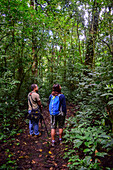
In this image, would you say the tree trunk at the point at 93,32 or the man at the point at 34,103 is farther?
the tree trunk at the point at 93,32

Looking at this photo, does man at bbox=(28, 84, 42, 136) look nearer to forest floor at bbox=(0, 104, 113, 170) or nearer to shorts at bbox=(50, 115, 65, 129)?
forest floor at bbox=(0, 104, 113, 170)

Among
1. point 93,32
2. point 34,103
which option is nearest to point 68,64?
point 93,32

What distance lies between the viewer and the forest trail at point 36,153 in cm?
322

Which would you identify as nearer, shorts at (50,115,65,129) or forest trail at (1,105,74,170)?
forest trail at (1,105,74,170)

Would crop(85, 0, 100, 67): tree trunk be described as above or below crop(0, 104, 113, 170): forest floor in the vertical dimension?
above

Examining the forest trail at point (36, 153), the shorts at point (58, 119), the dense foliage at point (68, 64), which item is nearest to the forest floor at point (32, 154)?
the forest trail at point (36, 153)

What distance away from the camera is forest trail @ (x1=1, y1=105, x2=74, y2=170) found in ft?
10.6

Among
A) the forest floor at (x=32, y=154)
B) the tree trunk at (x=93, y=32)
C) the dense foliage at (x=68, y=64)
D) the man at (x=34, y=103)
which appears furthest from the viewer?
the tree trunk at (x=93, y=32)

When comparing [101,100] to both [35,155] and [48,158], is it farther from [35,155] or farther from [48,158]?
[35,155]

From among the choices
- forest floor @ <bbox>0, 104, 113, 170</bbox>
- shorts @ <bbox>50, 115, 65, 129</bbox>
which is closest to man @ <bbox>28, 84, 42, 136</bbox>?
forest floor @ <bbox>0, 104, 113, 170</bbox>

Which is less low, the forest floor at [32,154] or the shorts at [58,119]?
the shorts at [58,119]

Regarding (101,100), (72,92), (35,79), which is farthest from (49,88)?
(101,100)

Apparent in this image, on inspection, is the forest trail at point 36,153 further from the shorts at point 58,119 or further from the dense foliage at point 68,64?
the shorts at point 58,119

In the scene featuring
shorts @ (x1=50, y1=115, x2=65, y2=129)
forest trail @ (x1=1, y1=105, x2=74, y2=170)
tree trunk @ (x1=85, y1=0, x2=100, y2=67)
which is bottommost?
forest trail @ (x1=1, y1=105, x2=74, y2=170)
